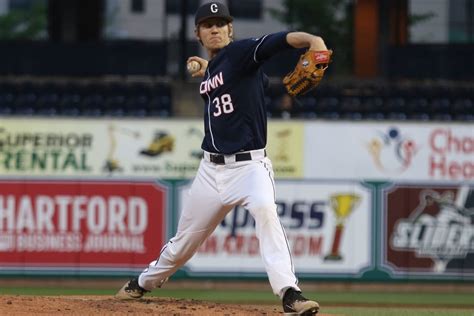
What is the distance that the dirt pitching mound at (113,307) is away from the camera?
21.1 feet

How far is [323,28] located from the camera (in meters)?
17.3

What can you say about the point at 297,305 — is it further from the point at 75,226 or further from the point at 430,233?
the point at 430,233

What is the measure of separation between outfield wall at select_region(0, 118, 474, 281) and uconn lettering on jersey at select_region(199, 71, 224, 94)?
608cm

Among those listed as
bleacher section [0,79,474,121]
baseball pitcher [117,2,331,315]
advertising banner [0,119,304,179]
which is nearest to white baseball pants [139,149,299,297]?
baseball pitcher [117,2,331,315]

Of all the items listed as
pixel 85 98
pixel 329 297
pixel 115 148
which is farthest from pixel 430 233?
pixel 85 98

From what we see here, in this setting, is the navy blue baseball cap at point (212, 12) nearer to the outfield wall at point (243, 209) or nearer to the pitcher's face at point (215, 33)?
the pitcher's face at point (215, 33)

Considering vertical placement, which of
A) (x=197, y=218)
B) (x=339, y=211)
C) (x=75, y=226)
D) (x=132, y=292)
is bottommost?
(x=75, y=226)

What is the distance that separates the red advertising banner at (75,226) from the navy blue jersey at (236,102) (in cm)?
624

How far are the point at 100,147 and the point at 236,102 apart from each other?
6623mm

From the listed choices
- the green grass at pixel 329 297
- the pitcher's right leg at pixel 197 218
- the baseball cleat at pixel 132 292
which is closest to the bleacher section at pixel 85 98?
the green grass at pixel 329 297

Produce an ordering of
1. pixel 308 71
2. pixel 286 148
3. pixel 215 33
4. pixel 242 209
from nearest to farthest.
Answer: pixel 308 71 < pixel 215 33 < pixel 242 209 < pixel 286 148

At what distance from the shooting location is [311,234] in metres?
12.6

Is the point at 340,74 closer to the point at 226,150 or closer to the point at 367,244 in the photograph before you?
the point at 367,244

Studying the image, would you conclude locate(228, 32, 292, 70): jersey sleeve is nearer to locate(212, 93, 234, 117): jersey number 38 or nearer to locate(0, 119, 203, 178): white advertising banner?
locate(212, 93, 234, 117): jersey number 38
